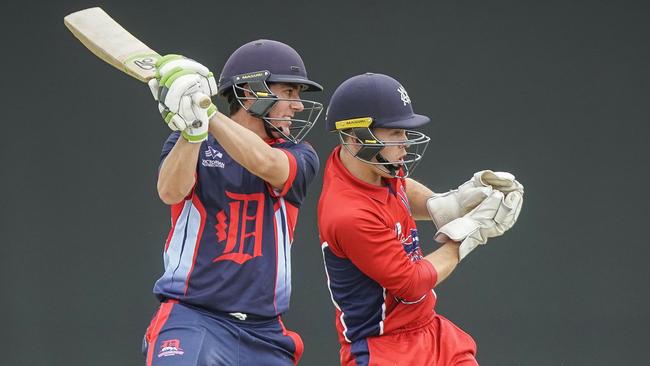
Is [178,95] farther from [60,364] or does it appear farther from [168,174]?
[60,364]

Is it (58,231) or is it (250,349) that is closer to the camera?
(250,349)

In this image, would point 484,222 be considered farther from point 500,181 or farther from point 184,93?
point 184,93

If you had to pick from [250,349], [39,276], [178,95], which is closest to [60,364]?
[39,276]

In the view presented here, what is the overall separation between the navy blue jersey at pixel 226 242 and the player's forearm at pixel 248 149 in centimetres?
10

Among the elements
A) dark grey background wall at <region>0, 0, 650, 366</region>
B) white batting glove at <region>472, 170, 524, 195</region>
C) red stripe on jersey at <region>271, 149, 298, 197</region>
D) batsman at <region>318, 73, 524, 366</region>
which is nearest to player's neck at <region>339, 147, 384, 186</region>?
batsman at <region>318, 73, 524, 366</region>

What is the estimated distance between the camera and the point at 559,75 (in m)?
5.48

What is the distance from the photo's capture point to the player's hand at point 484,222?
11.8ft

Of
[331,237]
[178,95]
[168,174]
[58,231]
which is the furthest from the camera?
[58,231]

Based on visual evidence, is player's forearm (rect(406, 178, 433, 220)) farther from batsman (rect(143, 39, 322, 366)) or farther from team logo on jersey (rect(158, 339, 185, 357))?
team logo on jersey (rect(158, 339, 185, 357))

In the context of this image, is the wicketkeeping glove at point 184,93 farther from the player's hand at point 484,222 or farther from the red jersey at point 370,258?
the player's hand at point 484,222

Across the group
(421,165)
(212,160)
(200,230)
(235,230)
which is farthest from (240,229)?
(421,165)

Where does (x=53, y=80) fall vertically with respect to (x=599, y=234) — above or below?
above

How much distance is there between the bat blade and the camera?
10.4 feet

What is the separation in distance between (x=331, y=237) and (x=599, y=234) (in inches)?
96.4
